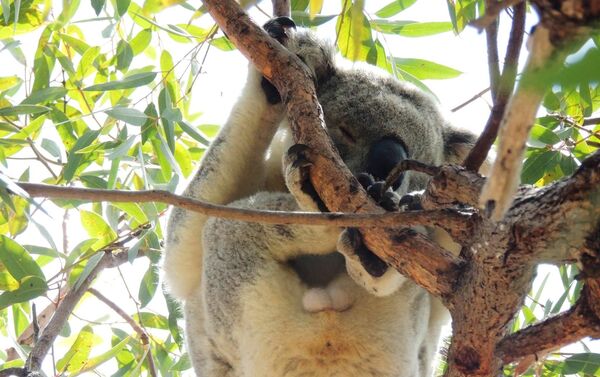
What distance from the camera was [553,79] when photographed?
55 cm

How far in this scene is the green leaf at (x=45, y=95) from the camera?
2941 millimetres

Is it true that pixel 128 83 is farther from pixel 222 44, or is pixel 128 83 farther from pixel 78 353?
pixel 78 353

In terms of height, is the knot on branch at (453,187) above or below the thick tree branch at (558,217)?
above

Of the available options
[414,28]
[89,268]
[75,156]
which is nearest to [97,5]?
[75,156]

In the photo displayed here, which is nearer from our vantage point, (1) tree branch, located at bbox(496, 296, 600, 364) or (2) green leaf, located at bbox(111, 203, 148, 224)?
(1) tree branch, located at bbox(496, 296, 600, 364)

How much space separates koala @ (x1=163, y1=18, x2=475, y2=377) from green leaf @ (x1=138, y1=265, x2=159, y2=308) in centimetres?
49

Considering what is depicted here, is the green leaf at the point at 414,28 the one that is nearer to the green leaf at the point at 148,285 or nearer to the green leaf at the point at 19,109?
the green leaf at the point at 19,109

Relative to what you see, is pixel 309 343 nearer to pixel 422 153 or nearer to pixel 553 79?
pixel 422 153

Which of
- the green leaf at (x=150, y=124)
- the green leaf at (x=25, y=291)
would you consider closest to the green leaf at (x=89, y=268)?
the green leaf at (x=25, y=291)

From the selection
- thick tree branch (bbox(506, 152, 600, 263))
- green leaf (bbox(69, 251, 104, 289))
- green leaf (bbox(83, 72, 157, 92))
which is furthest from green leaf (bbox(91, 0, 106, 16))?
thick tree branch (bbox(506, 152, 600, 263))

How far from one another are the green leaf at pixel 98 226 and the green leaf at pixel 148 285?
0.75ft

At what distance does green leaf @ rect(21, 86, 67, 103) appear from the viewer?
294 centimetres

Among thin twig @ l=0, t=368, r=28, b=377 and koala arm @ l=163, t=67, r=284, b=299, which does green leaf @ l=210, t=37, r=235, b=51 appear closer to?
koala arm @ l=163, t=67, r=284, b=299

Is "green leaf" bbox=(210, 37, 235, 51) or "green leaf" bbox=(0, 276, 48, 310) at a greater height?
"green leaf" bbox=(210, 37, 235, 51)
